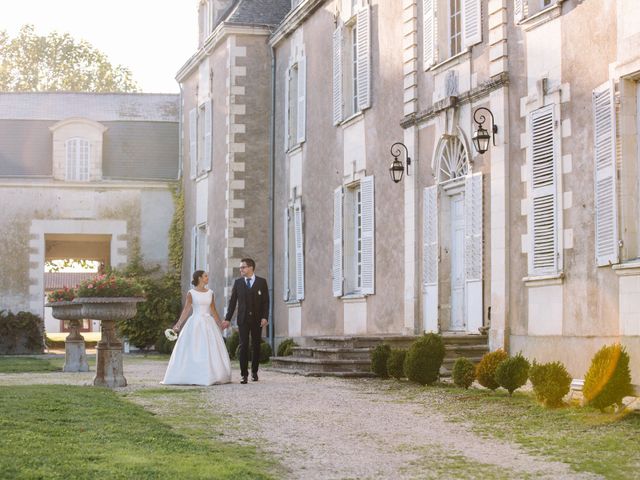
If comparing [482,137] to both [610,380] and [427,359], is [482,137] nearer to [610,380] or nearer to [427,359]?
[427,359]

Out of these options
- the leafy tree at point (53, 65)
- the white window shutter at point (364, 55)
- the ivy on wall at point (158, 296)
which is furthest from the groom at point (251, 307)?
the leafy tree at point (53, 65)

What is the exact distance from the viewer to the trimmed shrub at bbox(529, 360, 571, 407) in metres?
9.56

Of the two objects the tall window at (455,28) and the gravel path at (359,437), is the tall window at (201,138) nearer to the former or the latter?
the tall window at (455,28)

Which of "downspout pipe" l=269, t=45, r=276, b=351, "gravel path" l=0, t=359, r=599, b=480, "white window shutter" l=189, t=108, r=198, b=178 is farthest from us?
"white window shutter" l=189, t=108, r=198, b=178

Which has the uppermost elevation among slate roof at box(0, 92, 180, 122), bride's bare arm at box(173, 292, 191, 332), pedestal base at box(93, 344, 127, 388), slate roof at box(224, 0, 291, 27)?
slate roof at box(224, 0, 291, 27)

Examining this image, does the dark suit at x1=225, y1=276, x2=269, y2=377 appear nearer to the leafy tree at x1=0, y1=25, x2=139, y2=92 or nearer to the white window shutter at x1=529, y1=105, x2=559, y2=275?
the white window shutter at x1=529, y1=105, x2=559, y2=275

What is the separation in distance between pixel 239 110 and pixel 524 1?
11.3m

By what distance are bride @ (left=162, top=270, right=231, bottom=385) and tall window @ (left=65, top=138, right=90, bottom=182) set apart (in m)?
15.4

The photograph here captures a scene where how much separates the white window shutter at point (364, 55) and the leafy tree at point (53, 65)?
3012cm

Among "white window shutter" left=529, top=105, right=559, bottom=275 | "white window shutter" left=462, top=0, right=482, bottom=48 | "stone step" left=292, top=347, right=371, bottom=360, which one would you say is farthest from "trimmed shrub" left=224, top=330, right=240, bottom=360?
"white window shutter" left=529, top=105, right=559, bottom=275

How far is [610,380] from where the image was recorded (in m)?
8.74

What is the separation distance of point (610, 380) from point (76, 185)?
70.5 feet

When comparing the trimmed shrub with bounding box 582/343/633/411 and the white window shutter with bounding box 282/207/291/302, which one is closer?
the trimmed shrub with bounding box 582/343/633/411

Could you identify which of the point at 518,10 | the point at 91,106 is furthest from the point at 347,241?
the point at 91,106
